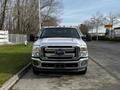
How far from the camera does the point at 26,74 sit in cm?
1425

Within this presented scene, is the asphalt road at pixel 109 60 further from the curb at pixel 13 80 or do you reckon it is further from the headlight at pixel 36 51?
the curb at pixel 13 80

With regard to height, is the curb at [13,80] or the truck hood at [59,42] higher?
the truck hood at [59,42]

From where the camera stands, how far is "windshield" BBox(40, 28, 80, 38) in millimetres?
14844

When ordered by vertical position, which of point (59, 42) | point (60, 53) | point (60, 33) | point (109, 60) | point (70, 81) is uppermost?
point (60, 33)

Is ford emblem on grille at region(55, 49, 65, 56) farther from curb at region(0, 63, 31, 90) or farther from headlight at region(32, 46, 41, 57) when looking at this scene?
curb at region(0, 63, 31, 90)

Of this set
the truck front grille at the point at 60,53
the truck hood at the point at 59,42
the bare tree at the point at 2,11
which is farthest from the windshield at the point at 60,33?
the bare tree at the point at 2,11

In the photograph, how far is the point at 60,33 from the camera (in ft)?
49.5

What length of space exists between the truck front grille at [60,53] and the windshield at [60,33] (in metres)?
2.11

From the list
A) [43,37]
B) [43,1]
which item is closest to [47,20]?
[43,1]

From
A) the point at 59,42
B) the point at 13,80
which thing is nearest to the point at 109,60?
the point at 59,42

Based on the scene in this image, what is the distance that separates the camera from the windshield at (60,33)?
584 inches

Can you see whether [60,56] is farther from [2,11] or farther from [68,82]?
[2,11]

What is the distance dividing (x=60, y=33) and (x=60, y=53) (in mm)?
2501

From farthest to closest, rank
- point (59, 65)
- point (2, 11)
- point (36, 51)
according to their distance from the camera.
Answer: point (2, 11) < point (36, 51) < point (59, 65)
